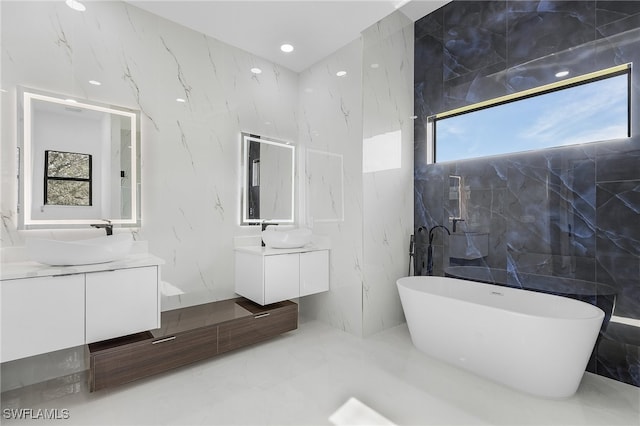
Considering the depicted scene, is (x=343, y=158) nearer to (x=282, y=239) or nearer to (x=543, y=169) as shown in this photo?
(x=282, y=239)

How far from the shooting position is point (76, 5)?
7.37 feet

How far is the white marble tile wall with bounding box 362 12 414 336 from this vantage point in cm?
302

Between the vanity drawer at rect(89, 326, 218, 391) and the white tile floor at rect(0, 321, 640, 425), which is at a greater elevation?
the vanity drawer at rect(89, 326, 218, 391)

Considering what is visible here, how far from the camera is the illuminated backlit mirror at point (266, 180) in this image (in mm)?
3215

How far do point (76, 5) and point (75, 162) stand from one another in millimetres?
1203

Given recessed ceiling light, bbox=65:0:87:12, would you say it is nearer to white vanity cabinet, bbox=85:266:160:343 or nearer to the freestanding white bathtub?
white vanity cabinet, bbox=85:266:160:343

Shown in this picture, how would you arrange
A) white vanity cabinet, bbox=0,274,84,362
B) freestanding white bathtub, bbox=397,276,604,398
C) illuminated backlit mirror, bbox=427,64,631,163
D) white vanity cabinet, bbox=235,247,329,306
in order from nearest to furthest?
white vanity cabinet, bbox=0,274,84,362
freestanding white bathtub, bbox=397,276,604,398
illuminated backlit mirror, bbox=427,64,631,163
white vanity cabinet, bbox=235,247,329,306

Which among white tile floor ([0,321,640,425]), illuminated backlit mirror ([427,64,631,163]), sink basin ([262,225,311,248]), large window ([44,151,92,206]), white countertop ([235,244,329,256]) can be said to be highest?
illuminated backlit mirror ([427,64,631,163])

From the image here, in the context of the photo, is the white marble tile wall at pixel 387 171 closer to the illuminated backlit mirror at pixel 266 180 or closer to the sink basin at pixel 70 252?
the illuminated backlit mirror at pixel 266 180

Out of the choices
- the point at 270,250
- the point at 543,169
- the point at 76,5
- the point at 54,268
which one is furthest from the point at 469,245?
the point at 76,5

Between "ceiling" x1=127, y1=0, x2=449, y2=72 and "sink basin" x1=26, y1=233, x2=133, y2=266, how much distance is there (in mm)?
2033

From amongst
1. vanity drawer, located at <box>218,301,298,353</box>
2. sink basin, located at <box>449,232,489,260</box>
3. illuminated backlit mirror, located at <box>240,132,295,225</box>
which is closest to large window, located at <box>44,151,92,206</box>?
illuminated backlit mirror, located at <box>240,132,295,225</box>

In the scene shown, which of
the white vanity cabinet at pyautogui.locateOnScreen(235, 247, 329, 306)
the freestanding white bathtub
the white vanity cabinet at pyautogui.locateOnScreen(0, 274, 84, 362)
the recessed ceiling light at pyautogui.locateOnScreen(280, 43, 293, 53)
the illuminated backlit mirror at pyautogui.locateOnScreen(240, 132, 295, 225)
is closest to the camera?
the white vanity cabinet at pyautogui.locateOnScreen(0, 274, 84, 362)

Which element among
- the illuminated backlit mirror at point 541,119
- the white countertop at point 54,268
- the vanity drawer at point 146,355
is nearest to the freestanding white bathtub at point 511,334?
the illuminated backlit mirror at point 541,119
